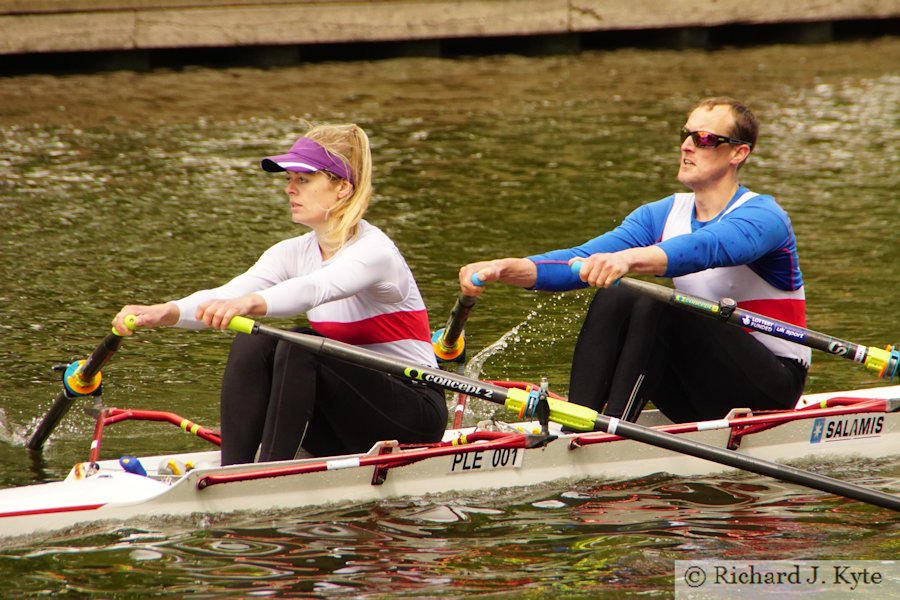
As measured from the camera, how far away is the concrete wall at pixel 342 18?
53.5 feet

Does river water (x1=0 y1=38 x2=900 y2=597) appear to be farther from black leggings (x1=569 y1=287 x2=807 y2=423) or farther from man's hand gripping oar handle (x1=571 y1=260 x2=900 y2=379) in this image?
man's hand gripping oar handle (x1=571 y1=260 x2=900 y2=379)

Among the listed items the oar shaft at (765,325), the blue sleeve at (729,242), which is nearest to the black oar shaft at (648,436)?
the oar shaft at (765,325)

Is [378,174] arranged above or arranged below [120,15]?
below

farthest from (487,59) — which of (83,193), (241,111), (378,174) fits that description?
(83,193)

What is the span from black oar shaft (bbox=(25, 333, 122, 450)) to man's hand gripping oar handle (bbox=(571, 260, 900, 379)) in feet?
6.31

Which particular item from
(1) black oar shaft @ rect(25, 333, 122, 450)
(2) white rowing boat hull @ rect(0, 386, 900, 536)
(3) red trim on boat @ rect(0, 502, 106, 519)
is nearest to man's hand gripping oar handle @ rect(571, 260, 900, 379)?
(2) white rowing boat hull @ rect(0, 386, 900, 536)

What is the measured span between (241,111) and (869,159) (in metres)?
6.63

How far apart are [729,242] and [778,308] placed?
572 millimetres

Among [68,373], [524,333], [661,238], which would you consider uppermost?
[661,238]

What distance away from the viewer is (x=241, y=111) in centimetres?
1529

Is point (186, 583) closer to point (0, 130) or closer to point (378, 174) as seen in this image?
point (378, 174)

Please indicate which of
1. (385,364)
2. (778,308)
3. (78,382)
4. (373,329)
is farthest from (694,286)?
(78,382)

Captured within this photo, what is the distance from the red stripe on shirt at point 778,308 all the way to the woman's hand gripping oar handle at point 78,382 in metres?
2.66

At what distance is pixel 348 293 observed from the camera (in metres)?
5.23
